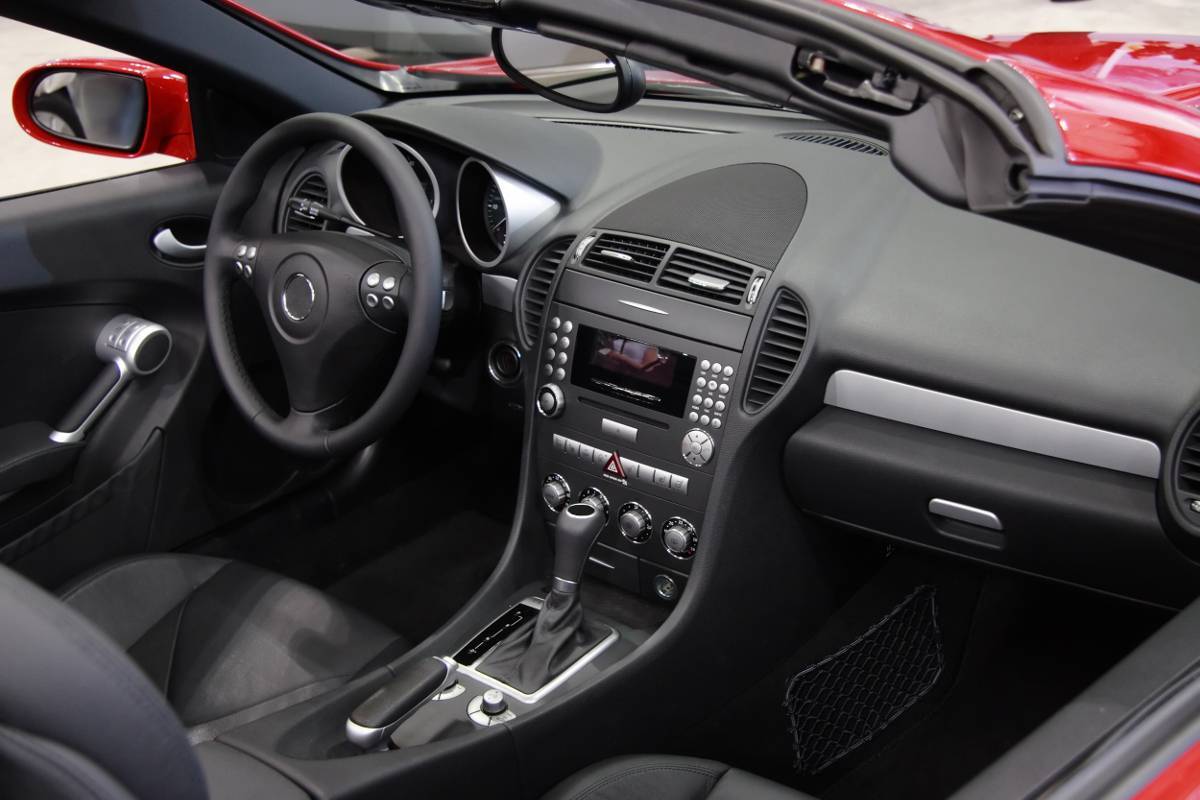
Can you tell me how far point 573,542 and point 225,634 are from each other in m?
Answer: 0.53

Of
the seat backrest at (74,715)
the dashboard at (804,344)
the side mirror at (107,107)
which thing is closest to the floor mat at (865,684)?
the dashboard at (804,344)

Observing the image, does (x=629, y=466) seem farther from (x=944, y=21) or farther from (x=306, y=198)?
(x=944, y=21)

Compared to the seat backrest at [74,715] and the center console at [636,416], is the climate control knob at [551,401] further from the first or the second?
the seat backrest at [74,715]

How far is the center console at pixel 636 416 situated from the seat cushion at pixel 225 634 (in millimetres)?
384

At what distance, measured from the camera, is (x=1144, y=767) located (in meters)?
0.76

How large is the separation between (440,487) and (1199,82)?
163cm

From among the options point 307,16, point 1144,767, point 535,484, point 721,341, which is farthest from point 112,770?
point 307,16

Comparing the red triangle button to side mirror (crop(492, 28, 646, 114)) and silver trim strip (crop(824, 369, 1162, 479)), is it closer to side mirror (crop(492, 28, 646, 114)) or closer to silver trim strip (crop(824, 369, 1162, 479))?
silver trim strip (crop(824, 369, 1162, 479))

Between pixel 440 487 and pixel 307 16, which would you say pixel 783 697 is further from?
pixel 307 16

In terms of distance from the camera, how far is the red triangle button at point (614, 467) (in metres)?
1.81

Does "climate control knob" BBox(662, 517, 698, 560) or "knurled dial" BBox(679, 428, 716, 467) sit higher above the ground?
"knurled dial" BBox(679, 428, 716, 467)

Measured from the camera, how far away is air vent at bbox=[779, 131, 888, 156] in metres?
1.88

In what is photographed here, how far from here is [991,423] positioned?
153 centimetres

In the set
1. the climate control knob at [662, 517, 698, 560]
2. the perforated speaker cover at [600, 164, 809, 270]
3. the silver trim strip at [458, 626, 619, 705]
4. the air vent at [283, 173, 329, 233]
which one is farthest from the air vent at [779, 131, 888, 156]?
the silver trim strip at [458, 626, 619, 705]
